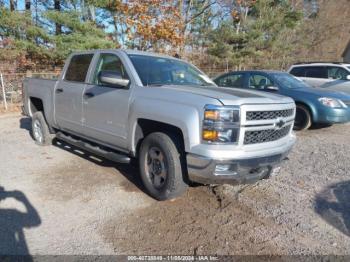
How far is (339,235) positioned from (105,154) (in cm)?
320

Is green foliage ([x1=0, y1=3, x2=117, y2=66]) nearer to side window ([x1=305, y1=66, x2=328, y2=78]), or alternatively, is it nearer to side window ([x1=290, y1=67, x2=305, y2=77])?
side window ([x1=290, y1=67, x2=305, y2=77])

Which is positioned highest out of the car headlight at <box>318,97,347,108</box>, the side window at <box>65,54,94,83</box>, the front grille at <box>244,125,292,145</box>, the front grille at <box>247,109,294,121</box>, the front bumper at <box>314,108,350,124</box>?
the side window at <box>65,54,94,83</box>

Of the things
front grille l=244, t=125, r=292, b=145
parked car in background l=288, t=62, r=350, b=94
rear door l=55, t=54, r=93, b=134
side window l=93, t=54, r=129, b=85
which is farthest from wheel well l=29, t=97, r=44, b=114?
parked car in background l=288, t=62, r=350, b=94

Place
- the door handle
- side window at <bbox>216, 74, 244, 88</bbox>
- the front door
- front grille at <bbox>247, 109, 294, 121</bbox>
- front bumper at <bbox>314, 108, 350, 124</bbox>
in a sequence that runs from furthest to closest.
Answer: side window at <bbox>216, 74, 244, 88</bbox> < front bumper at <bbox>314, 108, 350, 124</bbox> < the door handle < the front door < front grille at <bbox>247, 109, 294, 121</bbox>

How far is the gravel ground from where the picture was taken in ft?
10.00

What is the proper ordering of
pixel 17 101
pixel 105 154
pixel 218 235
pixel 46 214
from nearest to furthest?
pixel 218 235 < pixel 46 214 < pixel 105 154 < pixel 17 101

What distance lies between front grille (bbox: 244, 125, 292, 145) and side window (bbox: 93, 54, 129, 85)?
1953mm

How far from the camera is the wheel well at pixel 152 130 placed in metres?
3.70

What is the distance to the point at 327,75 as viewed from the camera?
38.7ft

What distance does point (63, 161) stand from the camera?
5582 mm

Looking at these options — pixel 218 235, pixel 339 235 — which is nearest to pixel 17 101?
pixel 218 235

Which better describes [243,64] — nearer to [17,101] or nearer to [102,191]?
[17,101]

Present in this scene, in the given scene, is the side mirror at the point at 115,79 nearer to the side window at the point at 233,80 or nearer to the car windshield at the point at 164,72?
the car windshield at the point at 164,72

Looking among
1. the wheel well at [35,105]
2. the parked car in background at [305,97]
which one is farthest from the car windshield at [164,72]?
the parked car in background at [305,97]
